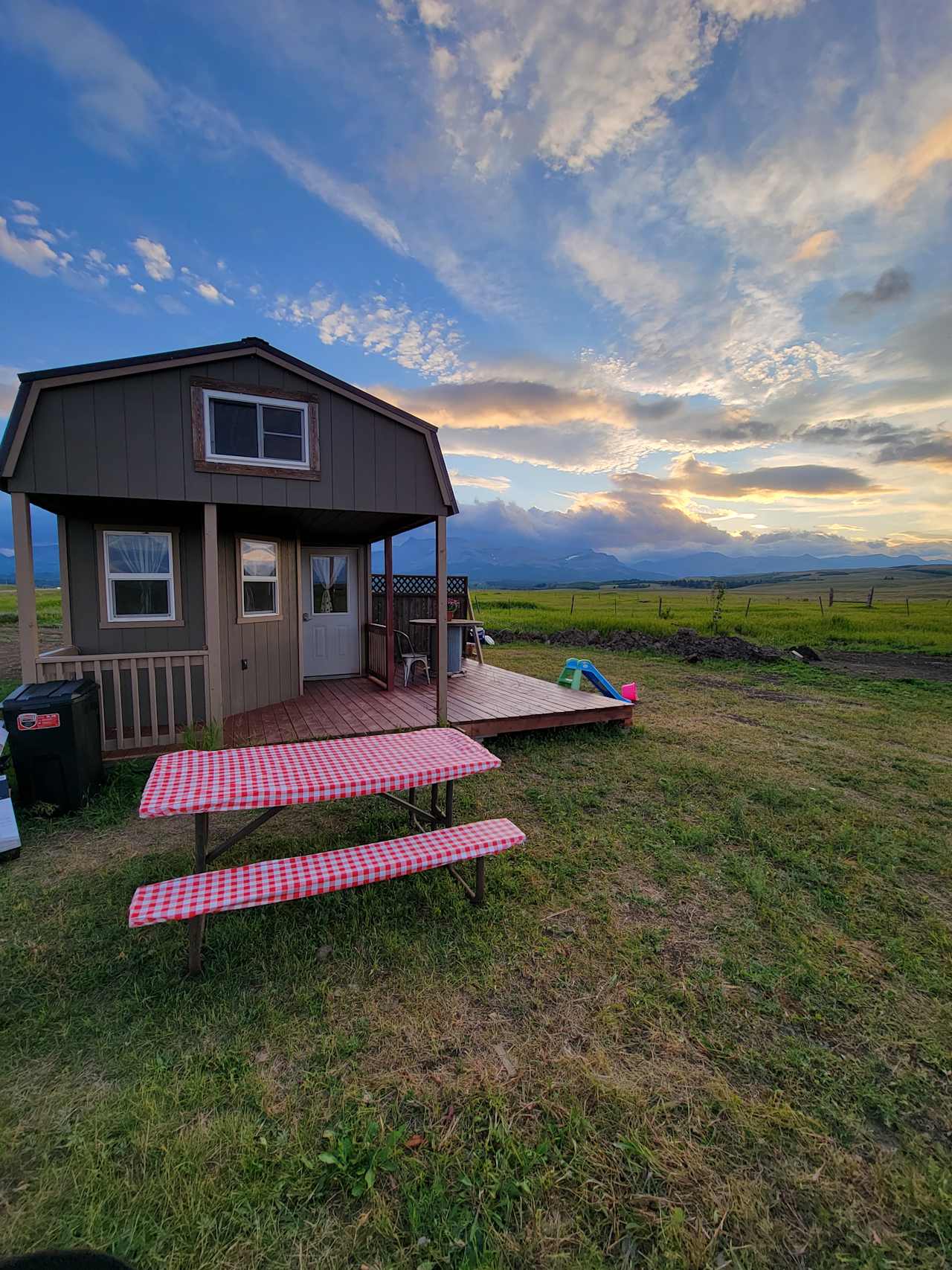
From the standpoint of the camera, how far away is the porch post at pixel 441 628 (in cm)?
625

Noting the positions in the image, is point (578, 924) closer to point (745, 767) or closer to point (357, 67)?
point (745, 767)

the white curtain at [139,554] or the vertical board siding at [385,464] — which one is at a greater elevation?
the vertical board siding at [385,464]

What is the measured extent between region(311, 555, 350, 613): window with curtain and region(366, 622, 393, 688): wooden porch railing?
2.37 feet

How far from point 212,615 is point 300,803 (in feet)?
10.9

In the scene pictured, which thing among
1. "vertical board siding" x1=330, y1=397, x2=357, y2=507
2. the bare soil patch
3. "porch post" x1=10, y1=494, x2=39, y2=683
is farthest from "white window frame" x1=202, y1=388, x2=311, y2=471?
the bare soil patch

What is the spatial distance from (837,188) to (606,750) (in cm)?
960

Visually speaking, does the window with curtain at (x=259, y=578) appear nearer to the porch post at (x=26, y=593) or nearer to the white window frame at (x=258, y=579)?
the white window frame at (x=258, y=579)

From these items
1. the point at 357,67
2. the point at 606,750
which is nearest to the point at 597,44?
the point at 357,67

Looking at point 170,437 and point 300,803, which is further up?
point 170,437

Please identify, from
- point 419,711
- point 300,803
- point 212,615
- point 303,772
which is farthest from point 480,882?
point 212,615

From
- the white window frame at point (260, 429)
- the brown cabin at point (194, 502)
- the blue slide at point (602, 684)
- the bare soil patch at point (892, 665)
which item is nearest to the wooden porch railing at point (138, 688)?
the brown cabin at point (194, 502)

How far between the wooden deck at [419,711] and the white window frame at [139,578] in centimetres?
161

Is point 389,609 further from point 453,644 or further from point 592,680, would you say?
point 592,680

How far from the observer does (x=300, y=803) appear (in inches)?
119
